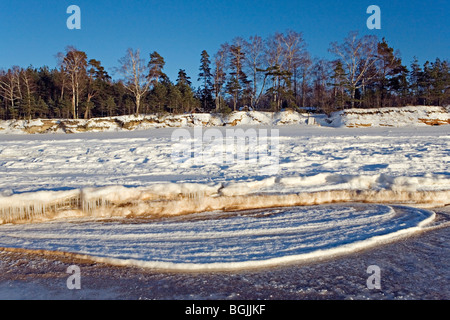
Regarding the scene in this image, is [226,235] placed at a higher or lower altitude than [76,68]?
lower

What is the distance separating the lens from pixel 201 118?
23.9 m

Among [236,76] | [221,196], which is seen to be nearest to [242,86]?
[236,76]

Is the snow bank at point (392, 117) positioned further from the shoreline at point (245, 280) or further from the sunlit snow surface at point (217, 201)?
the shoreline at point (245, 280)

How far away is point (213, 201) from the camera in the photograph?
5.95 metres

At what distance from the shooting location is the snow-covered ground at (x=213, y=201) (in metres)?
4.21

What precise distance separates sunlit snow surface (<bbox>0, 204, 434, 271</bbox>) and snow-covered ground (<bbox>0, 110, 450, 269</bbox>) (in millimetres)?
17

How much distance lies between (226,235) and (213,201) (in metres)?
1.44

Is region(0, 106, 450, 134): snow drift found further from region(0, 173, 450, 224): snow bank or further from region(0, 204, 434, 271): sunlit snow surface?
region(0, 204, 434, 271): sunlit snow surface

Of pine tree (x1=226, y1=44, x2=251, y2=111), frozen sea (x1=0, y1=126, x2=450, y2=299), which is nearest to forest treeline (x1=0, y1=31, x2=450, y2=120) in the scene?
pine tree (x1=226, y1=44, x2=251, y2=111)

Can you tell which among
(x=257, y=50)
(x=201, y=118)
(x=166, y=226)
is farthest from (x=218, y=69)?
(x=166, y=226)

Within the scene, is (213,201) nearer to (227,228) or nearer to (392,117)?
(227,228)

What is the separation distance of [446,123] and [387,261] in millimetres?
22071

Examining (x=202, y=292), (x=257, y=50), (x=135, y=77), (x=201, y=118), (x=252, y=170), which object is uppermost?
(x=257, y=50)

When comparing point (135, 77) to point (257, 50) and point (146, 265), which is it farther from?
point (146, 265)
